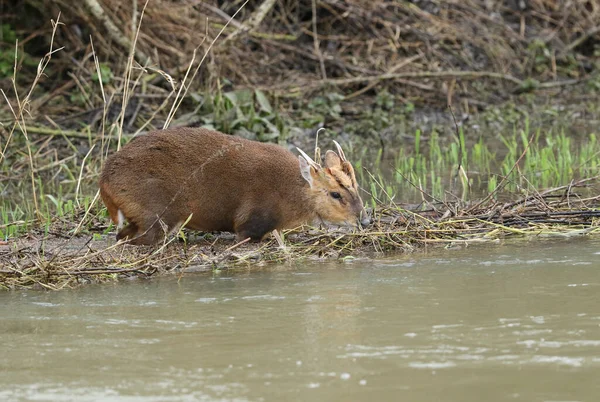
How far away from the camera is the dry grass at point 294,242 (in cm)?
606

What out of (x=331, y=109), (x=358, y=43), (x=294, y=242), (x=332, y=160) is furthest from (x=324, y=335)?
(x=358, y=43)

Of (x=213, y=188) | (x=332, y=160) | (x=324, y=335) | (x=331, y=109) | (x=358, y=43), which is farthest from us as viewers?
(x=358, y=43)

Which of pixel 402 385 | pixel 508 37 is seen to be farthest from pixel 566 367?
pixel 508 37

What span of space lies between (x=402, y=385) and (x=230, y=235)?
3984 mm

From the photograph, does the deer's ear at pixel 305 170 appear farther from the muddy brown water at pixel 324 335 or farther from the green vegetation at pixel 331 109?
the muddy brown water at pixel 324 335

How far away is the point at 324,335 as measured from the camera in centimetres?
453

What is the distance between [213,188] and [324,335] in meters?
2.76

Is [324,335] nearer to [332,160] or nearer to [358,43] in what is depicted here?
[332,160]

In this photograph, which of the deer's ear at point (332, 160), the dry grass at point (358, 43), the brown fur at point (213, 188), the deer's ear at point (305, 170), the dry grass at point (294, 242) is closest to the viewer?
the dry grass at point (294, 242)

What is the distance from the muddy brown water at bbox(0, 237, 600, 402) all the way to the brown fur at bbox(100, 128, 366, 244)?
882 mm

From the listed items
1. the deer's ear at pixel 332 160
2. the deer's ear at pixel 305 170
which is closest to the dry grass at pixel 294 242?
the deer's ear at pixel 305 170

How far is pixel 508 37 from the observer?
51.8 feet

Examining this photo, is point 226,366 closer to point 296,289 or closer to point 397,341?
point 397,341

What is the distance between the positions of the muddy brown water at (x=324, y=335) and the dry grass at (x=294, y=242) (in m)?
0.22
